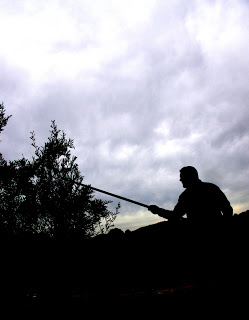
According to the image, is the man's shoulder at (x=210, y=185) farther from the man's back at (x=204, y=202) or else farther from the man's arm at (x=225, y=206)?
the man's arm at (x=225, y=206)

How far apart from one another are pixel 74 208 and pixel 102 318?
11177 mm

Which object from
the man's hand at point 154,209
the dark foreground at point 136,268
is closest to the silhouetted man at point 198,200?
the man's hand at point 154,209

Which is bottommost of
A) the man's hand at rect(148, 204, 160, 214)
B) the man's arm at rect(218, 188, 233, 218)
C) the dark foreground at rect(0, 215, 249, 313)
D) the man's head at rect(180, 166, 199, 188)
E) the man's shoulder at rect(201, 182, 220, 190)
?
the dark foreground at rect(0, 215, 249, 313)

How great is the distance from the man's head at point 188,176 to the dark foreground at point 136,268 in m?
2.09

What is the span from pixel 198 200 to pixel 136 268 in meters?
2.11

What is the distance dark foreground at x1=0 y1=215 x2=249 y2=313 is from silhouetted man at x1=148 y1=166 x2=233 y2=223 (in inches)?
Answer: 58.1

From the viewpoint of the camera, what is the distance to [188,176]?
13.1 ft

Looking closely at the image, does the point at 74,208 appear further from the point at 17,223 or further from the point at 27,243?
the point at 27,243

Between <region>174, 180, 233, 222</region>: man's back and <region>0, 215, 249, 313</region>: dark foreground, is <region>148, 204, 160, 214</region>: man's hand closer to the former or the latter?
<region>174, 180, 233, 222</region>: man's back

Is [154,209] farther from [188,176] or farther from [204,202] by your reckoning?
[204,202]

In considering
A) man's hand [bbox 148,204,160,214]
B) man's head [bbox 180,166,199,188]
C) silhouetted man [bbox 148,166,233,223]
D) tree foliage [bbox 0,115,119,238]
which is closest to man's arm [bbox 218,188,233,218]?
silhouetted man [bbox 148,166,233,223]

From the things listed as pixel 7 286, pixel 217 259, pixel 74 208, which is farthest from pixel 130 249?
pixel 74 208

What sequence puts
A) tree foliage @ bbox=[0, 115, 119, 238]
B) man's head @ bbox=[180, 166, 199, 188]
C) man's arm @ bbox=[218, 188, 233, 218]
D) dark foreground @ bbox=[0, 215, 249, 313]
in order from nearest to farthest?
dark foreground @ bbox=[0, 215, 249, 313]
man's arm @ bbox=[218, 188, 233, 218]
man's head @ bbox=[180, 166, 199, 188]
tree foliage @ bbox=[0, 115, 119, 238]

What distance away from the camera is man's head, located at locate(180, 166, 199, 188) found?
397 centimetres
